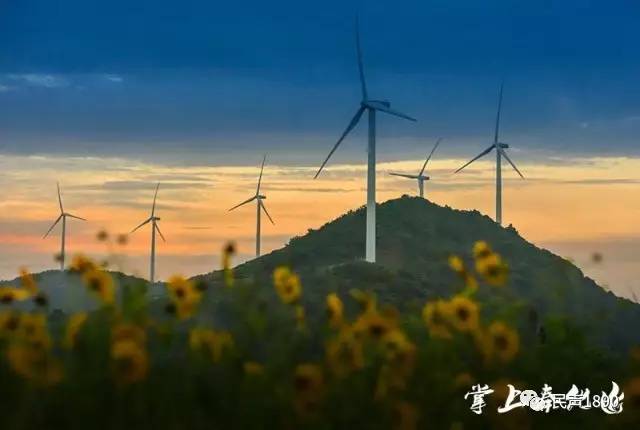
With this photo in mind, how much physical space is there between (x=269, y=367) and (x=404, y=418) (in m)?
1.11

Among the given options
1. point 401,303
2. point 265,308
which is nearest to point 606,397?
point 265,308

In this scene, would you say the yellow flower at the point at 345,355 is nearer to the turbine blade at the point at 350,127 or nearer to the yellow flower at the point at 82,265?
the yellow flower at the point at 82,265

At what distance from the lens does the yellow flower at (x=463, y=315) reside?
6.86 metres

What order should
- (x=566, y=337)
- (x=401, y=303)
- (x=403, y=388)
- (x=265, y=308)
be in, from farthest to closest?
(x=401, y=303) → (x=566, y=337) → (x=265, y=308) → (x=403, y=388)

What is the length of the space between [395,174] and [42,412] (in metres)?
65.4

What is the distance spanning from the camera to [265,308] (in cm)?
752

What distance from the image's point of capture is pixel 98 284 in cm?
668

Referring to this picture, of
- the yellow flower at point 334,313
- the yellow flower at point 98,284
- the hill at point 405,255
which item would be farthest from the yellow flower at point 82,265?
the hill at point 405,255

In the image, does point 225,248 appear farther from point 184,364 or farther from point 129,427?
point 129,427

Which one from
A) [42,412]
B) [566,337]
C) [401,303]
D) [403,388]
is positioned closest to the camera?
[42,412]

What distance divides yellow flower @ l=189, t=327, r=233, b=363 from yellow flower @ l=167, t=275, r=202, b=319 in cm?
17

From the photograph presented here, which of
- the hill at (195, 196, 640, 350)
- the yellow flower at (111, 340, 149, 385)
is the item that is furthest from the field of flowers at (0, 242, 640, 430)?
the hill at (195, 196, 640, 350)

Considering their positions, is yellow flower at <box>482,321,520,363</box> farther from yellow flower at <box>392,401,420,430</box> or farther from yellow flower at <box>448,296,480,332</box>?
yellow flower at <box>392,401,420,430</box>

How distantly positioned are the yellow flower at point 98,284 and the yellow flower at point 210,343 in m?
0.71
